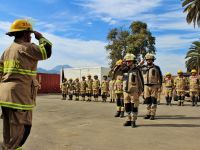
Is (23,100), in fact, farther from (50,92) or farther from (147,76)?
(50,92)

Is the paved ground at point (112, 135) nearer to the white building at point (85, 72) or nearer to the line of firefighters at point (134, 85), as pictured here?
the line of firefighters at point (134, 85)

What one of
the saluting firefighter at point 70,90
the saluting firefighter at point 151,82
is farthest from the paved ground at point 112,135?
the saluting firefighter at point 70,90

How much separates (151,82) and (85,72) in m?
33.1

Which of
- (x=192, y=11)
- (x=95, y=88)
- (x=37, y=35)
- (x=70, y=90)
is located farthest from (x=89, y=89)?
(x=37, y=35)

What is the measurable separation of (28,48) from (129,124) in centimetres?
642

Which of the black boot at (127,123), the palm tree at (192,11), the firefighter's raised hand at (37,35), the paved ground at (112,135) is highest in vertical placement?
the palm tree at (192,11)

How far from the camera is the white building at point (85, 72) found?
44.6m

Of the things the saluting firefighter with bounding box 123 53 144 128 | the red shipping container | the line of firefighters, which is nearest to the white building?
the red shipping container

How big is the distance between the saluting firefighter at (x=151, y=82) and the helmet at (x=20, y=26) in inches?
320

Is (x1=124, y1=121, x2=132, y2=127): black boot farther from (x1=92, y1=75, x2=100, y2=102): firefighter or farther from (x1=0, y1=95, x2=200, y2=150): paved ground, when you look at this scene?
(x1=92, y1=75, x2=100, y2=102): firefighter

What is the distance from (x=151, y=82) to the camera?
1366 centimetres

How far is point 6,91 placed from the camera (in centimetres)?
560

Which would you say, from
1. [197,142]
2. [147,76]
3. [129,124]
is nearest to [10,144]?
[197,142]

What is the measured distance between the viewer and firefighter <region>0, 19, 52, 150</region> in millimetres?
5562
